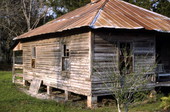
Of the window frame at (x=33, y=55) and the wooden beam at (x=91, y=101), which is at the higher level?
the window frame at (x=33, y=55)

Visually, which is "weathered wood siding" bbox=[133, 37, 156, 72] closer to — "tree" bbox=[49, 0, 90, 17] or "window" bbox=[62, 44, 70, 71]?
"window" bbox=[62, 44, 70, 71]

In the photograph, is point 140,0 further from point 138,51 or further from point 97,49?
point 97,49

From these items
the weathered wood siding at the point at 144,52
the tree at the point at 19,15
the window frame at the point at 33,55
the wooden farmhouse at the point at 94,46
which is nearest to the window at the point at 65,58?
the wooden farmhouse at the point at 94,46

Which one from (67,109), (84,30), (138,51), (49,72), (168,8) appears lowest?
(67,109)

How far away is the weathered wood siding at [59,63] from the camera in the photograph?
34.9ft

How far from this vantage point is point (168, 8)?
2347 centimetres

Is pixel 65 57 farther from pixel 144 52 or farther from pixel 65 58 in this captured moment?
pixel 144 52

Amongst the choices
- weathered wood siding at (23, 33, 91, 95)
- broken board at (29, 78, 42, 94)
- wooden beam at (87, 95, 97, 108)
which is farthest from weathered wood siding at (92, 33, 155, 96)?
broken board at (29, 78, 42, 94)

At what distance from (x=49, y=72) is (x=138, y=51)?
18.4ft

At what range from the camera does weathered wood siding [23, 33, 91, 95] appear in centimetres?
1065

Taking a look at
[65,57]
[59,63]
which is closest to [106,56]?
[65,57]

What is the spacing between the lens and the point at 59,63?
1287 centimetres

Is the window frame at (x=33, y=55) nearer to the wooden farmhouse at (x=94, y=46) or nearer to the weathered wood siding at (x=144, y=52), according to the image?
the wooden farmhouse at (x=94, y=46)

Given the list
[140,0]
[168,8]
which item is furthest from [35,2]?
[168,8]
